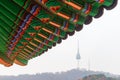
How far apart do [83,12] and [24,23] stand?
1122mm

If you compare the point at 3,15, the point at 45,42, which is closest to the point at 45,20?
the point at 3,15

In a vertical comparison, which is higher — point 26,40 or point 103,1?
point 103,1

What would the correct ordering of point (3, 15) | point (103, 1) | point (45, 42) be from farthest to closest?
point (45, 42)
point (3, 15)
point (103, 1)

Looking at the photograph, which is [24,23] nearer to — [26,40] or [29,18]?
[29,18]

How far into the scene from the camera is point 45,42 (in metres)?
8.08

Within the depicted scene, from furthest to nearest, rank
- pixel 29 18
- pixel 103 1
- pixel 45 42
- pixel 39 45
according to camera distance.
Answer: pixel 39 45 → pixel 45 42 → pixel 29 18 → pixel 103 1

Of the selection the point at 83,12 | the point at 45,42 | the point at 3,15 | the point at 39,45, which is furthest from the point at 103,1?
the point at 39,45

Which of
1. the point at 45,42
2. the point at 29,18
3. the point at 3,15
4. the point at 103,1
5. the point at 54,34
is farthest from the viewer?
the point at 45,42

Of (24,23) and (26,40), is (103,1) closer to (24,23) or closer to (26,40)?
(24,23)

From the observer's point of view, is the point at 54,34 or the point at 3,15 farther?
the point at 54,34

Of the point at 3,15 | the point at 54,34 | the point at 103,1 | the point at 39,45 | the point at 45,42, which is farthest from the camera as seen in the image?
the point at 39,45

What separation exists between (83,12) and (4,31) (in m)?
2.52

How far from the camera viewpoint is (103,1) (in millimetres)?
5082

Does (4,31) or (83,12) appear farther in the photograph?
(4,31)
